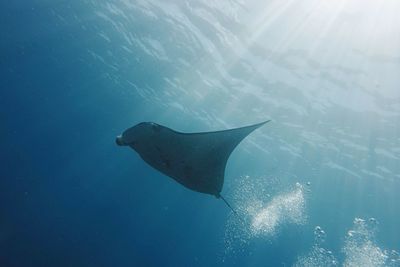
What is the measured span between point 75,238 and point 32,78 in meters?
26.1

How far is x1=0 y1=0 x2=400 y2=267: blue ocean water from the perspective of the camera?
645 inches

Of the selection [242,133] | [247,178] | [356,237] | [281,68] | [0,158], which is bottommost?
[0,158]

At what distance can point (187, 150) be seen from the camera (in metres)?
6.36

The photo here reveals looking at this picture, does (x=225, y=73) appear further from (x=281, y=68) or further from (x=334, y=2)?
(x=334, y=2)

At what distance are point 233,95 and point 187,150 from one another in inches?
755

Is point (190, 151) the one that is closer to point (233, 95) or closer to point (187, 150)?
point (187, 150)

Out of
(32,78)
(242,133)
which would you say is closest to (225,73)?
(242,133)

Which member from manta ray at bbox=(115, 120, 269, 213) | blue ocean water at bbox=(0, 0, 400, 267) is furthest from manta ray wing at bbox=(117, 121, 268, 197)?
blue ocean water at bbox=(0, 0, 400, 267)

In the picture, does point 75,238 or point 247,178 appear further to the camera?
point 247,178

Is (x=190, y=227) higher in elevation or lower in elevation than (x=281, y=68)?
lower

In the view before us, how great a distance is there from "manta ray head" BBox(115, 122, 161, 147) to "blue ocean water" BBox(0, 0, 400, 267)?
1175 centimetres

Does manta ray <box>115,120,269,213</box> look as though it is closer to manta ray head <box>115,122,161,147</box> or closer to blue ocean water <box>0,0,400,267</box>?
manta ray head <box>115,122,161,147</box>

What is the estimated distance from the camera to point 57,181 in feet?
275

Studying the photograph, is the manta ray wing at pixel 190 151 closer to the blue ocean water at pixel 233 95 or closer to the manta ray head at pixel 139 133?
the manta ray head at pixel 139 133
